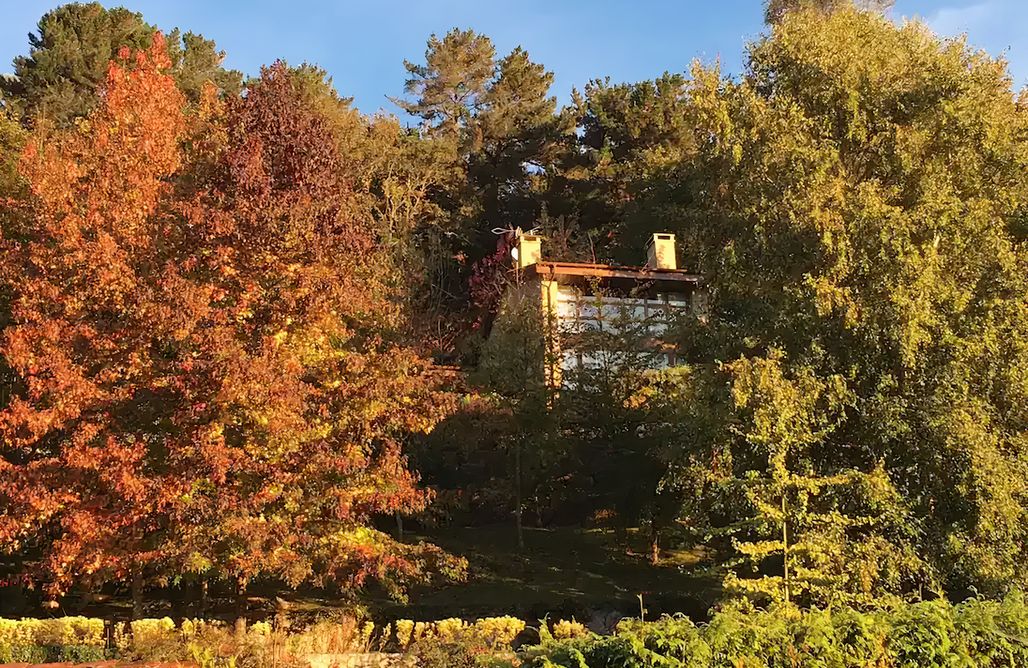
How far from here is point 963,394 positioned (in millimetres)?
10766

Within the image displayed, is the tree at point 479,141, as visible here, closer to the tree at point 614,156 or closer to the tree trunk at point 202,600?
the tree at point 614,156

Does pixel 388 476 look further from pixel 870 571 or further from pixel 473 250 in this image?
pixel 473 250

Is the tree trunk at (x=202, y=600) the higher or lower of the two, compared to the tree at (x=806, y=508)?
lower

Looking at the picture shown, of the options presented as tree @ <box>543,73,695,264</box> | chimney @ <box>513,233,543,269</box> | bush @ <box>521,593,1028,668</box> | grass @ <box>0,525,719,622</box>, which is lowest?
grass @ <box>0,525,719,622</box>

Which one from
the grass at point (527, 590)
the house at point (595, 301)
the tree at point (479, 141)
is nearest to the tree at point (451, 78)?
the tree at point (479, 141)

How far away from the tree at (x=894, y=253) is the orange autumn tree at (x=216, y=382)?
5267 mm

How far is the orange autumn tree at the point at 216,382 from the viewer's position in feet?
31.8

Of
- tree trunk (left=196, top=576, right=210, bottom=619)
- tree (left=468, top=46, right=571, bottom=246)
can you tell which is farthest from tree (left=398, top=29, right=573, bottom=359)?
tree trunk (left=196, top=576, right=210, bottom=619)

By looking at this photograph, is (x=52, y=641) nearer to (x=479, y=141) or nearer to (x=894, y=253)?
(x=894, y=253)

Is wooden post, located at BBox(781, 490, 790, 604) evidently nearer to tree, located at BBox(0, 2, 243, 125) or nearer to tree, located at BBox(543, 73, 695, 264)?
tree, located at BBox(543, 73, 695, 264)

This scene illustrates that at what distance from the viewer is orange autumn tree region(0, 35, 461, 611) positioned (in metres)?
9.70

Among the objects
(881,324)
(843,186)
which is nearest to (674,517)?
(881,324)

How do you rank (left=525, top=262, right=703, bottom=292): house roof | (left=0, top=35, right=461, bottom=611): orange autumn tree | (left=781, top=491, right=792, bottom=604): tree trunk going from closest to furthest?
(left=0, top=35, right=461, bottom=611): orange autumn tree, (left=781, top=491, right=792, bottom=604): tree trunk, (left=525, top=262, right=703, bottom=292): house roof

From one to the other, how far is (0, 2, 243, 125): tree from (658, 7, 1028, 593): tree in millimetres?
22842
